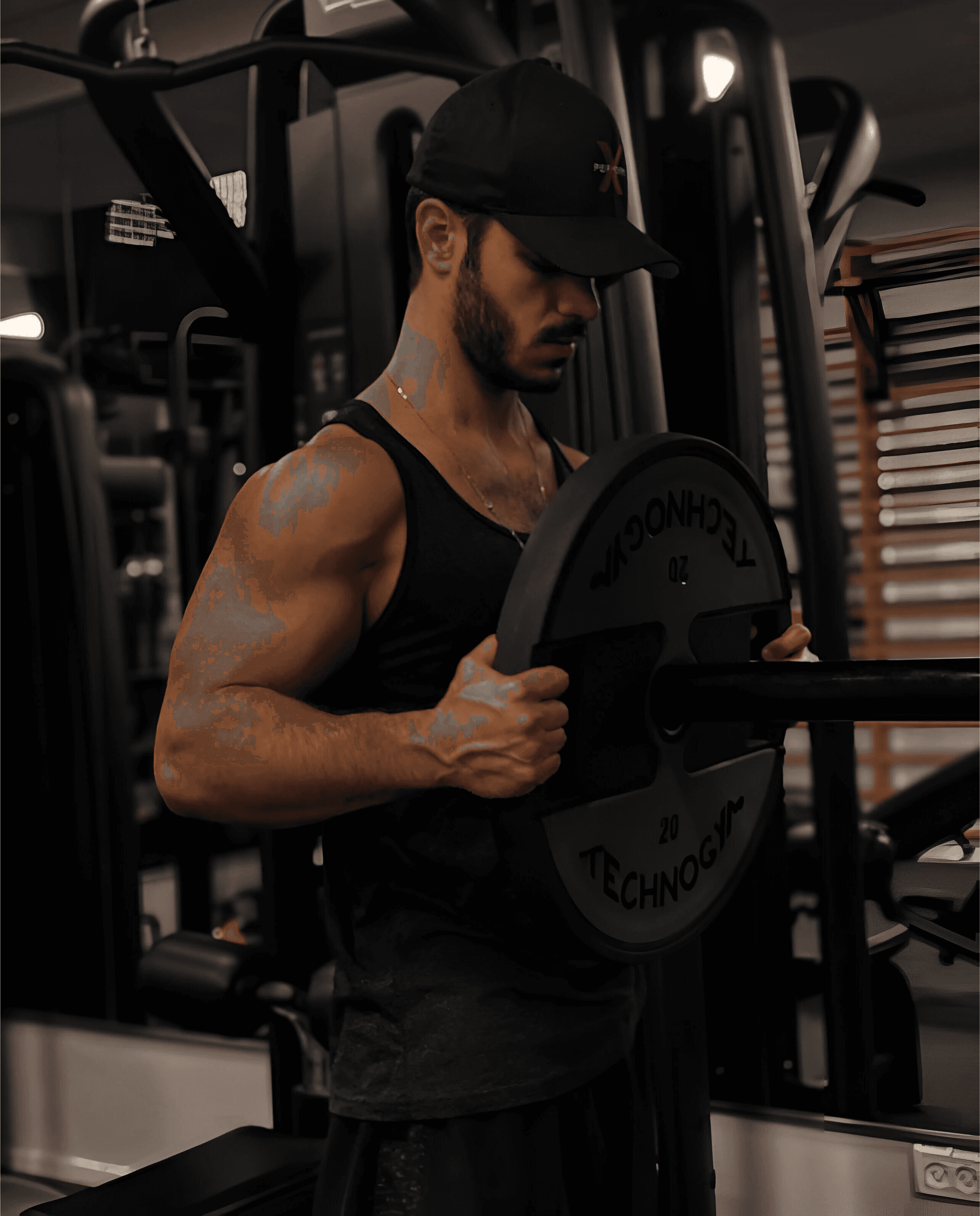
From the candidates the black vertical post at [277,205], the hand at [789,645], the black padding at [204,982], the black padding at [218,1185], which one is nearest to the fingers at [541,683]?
the hand at [789,645]

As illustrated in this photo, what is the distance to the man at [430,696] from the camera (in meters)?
1.17

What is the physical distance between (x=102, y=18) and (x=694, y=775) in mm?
1980

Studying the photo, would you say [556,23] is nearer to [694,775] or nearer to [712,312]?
[712,312]

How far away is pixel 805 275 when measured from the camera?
1876mm

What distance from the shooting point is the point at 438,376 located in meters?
1.32

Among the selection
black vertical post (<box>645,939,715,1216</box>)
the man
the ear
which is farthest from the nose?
black vertical post (<box>645,939,715,1216</box>)

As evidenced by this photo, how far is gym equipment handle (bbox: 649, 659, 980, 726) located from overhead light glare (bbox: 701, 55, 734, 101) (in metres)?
1.15

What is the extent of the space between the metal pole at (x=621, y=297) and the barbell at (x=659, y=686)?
0.57 meters

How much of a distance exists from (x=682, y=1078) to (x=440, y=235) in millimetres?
1266

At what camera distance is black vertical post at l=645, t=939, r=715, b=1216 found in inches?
70.6

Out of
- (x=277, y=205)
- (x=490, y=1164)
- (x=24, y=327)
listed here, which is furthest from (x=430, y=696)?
(x=24, y=327)

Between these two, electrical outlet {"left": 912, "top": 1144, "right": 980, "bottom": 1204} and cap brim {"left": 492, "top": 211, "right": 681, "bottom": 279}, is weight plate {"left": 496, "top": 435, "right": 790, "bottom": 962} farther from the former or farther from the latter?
electrical outlet {"left": 912, "top": 1144, "right": 980, "bottom": 1204}

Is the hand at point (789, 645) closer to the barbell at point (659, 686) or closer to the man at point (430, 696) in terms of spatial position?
the barbell at point (659, 686)

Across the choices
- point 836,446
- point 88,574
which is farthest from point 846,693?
point 88,574
